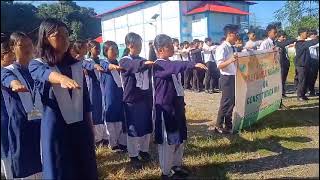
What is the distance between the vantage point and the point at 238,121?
576cm

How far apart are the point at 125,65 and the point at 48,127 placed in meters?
1.72

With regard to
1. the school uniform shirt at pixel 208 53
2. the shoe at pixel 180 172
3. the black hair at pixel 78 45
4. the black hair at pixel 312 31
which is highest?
the black hair at pixel 312 31

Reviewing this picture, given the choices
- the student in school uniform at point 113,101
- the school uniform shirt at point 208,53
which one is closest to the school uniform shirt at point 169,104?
the student in school uniform at point 113,101

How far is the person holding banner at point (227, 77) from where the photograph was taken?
5867mm

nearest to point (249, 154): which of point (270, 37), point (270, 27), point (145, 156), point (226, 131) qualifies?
point (226, 131)

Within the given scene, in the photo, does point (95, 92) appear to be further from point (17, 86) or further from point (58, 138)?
point (58, 138)

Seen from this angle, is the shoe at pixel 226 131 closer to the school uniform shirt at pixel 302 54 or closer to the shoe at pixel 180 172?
the shoe at pixel 180 172

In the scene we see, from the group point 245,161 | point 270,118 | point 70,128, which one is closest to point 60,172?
point 70,128

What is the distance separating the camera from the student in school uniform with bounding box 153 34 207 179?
415 cm

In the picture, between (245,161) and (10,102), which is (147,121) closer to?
(245,161)

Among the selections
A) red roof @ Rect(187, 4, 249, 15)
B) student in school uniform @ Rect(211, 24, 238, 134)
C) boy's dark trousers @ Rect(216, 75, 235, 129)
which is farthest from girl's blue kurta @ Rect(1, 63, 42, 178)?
red roof @ Rect(187, 4, 249, 15)

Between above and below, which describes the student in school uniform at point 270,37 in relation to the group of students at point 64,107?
above

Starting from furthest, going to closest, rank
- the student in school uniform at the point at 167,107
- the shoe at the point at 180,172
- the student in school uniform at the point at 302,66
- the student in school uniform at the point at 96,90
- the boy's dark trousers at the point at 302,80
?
1. the boy's dark trousers at the point at 302,80
2. the student in school uniform at the point at 302,66
3. the student in school uniform at the point at 96,90
4. the shoe at the point at 180,172
5. the student in school uniform at the point at 167,107

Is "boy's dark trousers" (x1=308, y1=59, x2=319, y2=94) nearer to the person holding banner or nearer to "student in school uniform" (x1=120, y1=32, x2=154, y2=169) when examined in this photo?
the person holding banner
